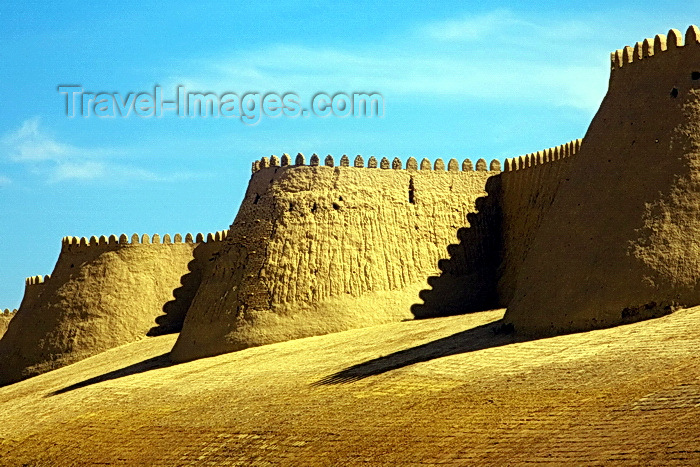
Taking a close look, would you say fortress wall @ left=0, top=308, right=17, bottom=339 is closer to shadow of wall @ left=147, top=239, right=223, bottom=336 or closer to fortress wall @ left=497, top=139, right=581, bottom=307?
shadow of wall @ left=147, top=239, right=223, bottom=336

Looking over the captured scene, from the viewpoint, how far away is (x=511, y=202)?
89.5 feet

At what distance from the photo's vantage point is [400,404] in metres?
17.9

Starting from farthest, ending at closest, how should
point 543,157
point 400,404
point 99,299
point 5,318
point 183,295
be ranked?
point 5,318, point 183,295, point 99,299, point 543,157, point 400,404

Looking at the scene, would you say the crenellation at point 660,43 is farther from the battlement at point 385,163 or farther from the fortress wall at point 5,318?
the fortress wall at point 5,318

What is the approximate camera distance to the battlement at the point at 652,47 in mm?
19234

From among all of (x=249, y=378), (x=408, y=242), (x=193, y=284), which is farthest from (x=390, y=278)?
(x=193, y=284)

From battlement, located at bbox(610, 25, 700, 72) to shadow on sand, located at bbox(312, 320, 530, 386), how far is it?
4.71 meters

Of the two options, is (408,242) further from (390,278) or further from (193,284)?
(193,284)

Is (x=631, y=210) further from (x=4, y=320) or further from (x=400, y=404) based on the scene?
(x=4, y=320)

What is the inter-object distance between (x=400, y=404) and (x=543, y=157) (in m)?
9.67

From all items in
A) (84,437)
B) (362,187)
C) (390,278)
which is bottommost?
(84,437)

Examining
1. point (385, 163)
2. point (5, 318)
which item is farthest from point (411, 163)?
point (5, 318)

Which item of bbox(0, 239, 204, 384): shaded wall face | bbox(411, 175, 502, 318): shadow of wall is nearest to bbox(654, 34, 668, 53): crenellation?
bbox(411, 175, 502, 318): shadow of wall

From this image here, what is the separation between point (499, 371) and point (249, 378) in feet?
19.6
